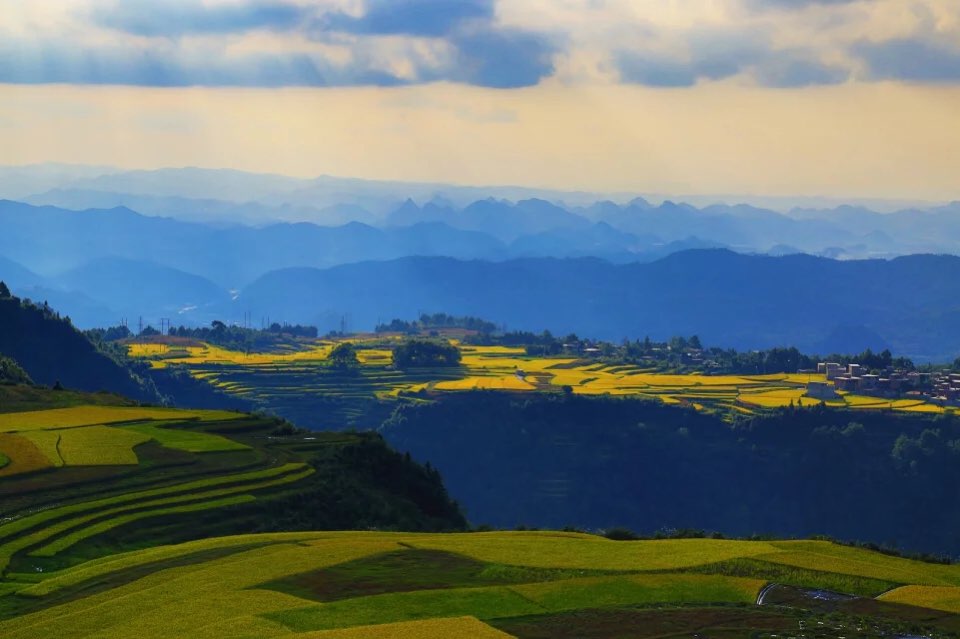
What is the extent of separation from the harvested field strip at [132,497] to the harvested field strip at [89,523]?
0.39 metres

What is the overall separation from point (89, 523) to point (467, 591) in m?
17.2

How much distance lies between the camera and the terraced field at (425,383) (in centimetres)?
14395

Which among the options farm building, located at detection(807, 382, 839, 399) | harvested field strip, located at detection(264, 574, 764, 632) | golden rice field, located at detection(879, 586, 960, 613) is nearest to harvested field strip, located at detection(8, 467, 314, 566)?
harvested field strip, located at detection(264, 574, 764, 632)

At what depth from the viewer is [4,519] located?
46406 millimetres

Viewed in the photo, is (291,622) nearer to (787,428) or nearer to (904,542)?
(904,542)

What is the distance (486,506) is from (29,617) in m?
99.0

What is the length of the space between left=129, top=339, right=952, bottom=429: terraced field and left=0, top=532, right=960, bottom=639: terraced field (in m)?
98.8

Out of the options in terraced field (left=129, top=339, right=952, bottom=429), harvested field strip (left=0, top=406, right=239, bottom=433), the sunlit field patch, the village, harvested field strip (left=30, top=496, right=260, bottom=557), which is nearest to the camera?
harvested field strip (left=30, top=496, right=260, bottom=557)

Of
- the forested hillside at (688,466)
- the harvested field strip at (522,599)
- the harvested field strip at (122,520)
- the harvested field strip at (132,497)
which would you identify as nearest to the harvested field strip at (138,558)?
the harvested field strip at (122,520)

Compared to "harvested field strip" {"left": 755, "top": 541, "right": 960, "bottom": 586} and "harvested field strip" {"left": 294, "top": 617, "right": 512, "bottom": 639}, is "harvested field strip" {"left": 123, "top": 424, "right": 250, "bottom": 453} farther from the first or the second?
"harvested field strip" {"left": 294, "top": 617, "right": 512, "bottom": 639}

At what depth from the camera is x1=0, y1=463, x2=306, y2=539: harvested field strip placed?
45344mm

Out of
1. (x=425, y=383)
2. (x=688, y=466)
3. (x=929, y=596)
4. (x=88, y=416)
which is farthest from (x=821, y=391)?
(x=929, y=596)

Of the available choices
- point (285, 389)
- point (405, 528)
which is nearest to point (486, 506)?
point (285, 389)

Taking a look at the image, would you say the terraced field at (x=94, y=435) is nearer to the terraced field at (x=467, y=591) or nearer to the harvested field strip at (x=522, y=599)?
the terraced field at (x=467, y=591)
